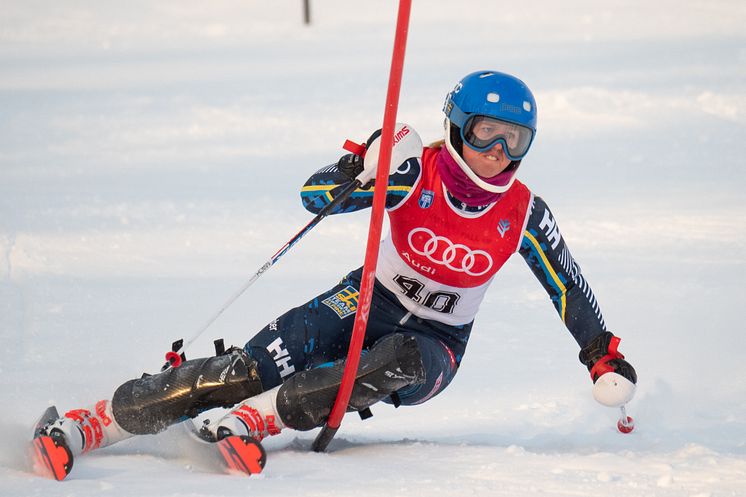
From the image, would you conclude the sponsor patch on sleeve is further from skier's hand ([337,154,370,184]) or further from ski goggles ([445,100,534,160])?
ski goggles ([445,100,534,160])

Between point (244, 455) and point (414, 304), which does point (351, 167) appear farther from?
point (244, 455)

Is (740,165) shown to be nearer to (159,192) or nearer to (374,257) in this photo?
(159,192)

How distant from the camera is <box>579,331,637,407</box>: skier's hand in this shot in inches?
148

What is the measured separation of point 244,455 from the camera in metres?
3.28

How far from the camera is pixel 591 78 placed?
12117mm

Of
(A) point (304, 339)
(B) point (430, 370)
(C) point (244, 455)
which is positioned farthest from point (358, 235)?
(C) point (244, 455)

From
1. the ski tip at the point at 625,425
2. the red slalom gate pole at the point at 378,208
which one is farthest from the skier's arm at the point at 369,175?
the ski tip at the point at 625,425

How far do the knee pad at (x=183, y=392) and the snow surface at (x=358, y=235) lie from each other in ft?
0.40

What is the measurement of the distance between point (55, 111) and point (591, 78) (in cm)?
536

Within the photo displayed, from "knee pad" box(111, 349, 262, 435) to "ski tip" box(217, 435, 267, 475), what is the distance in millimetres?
363

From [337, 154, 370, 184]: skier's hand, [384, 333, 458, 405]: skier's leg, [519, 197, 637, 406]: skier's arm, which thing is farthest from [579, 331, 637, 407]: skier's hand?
[337, 154, 370, 184]: skier's hand

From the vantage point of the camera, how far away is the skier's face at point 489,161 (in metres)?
3.79

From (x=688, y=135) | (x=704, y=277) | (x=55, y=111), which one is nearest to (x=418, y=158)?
(x=704, y=277)

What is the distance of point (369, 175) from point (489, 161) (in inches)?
15.6
